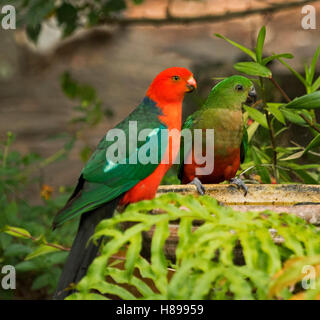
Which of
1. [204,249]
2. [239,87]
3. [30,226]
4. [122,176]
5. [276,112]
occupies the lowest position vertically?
[204,249]

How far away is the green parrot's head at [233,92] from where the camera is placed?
144 cm

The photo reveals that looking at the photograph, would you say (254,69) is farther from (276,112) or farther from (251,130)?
(251,130)

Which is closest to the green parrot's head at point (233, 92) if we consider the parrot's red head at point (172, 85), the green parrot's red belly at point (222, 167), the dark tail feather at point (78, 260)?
the green parrot's red belly at point (222, 167)

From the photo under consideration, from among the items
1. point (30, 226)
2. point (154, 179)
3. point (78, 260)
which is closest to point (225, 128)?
point (154, 179)

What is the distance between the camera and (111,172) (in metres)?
1.07

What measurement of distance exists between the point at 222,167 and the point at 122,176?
433 millimetres

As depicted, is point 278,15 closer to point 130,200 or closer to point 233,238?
point 130,200

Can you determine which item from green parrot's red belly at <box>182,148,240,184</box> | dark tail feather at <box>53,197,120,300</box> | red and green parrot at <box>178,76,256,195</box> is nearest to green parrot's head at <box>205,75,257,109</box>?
red and green parrot at <box>178,76,256,195</box>

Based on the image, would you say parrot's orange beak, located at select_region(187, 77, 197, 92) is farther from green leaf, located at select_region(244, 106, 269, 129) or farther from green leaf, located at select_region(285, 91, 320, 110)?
green leaf, located at select_region(244, 106, 269, 129)

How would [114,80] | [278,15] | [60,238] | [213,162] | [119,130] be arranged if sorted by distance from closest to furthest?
1. [119,130]
2. [213,162]
3. [60,238]
4. [278,15]
5. [114,80]

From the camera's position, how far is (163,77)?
118 cm

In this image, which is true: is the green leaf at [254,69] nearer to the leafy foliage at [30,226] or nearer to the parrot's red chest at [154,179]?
the parrot's red chest at [154,179]

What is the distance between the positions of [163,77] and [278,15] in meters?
2.69
